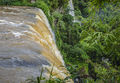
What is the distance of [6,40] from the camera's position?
4.04 meters

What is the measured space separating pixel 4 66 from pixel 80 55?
941 centimetres

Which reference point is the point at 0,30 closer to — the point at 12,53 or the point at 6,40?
the point at 6,40

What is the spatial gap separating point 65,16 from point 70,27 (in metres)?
0.94

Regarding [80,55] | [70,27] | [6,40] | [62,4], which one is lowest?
[80,55]

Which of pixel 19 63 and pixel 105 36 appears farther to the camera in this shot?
pixel 105 36

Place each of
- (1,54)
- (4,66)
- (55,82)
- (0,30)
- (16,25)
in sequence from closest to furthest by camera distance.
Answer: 1. (55,82)
2. (4,66)
3. (1,54)
4. (0,30)
5. (16,25)

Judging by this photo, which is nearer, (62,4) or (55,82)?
(55,82)

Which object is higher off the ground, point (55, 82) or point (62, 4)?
point (62, 4)

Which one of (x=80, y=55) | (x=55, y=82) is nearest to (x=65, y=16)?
(x=80, y=55)

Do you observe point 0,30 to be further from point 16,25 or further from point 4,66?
point 4,66

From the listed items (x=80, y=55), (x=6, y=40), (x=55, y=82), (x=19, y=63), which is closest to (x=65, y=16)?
(x=80, y=55)

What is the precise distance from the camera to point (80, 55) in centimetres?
1194

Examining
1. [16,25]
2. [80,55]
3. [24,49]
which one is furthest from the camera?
[80,55]

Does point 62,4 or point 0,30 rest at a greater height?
point 62,4
